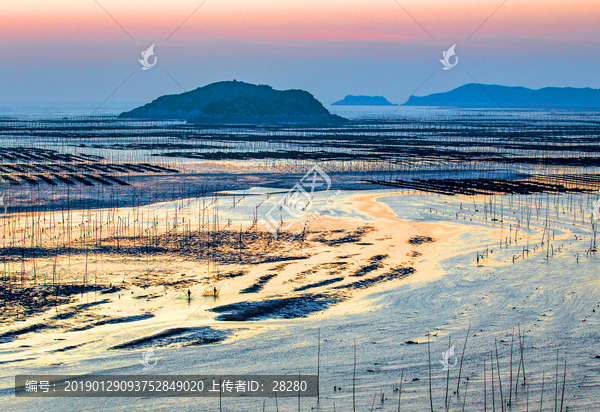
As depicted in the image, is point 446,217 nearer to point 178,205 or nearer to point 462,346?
point 178,205

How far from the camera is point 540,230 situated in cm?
2162

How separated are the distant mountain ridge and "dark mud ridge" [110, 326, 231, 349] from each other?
367 feet

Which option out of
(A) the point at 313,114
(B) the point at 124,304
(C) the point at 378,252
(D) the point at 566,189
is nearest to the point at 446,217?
(C) the point at 378,252

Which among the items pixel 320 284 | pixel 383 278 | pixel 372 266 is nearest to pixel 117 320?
pixel 320 284

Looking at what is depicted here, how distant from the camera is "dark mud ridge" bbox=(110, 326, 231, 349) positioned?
11.4 metres

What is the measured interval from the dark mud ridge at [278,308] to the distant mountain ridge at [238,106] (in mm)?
109664

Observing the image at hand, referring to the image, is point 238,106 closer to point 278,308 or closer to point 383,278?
point 383,278

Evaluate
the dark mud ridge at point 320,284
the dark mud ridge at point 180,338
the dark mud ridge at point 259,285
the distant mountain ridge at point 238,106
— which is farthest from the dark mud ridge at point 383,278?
the distant mountain ridge at point 238,106

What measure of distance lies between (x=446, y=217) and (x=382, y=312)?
39.1 ft

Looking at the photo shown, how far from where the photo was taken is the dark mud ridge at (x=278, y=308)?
13.0m

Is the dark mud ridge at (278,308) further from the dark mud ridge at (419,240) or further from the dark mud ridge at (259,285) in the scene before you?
the dark mud ridge at (419,240)

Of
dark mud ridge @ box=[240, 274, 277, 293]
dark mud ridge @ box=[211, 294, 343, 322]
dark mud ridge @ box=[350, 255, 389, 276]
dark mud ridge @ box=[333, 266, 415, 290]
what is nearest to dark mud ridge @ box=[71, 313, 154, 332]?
dark mud ridge @ box=[211, 294, 343, 322]

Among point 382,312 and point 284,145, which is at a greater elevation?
point 284,145

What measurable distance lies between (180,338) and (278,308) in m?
2.62
